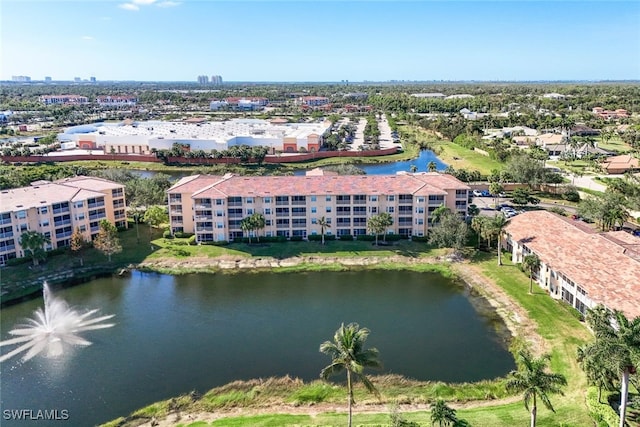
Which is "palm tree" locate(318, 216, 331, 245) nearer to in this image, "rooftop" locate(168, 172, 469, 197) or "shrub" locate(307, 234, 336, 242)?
"shrub" locate(307, 234, 336, 242)

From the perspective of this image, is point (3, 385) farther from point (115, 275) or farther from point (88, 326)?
point (115, 275)

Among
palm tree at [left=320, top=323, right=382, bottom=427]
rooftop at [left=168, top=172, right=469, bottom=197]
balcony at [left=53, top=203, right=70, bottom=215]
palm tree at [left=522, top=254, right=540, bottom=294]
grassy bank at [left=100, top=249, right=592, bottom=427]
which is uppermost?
rooftop at [left=168, top=172, right=469, bottom=197]

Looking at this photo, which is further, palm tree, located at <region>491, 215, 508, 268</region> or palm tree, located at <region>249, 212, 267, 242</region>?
palm tree, located at <region>249, 212, 267, 242</region>

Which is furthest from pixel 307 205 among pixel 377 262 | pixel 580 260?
pixel 580 260

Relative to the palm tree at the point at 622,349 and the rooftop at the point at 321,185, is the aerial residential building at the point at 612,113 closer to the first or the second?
the rooftop at the point at 321,185

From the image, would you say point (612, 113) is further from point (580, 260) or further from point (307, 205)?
point (580, 260)

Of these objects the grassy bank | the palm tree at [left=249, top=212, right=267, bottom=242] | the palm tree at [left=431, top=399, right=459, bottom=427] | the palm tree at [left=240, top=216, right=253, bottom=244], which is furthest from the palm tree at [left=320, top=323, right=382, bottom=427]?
the palm tree at [left=240, top=216, right=253, bottom=244]

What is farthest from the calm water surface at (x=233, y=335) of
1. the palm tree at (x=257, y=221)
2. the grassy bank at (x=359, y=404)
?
the palm tree at (x=257, y=221)
